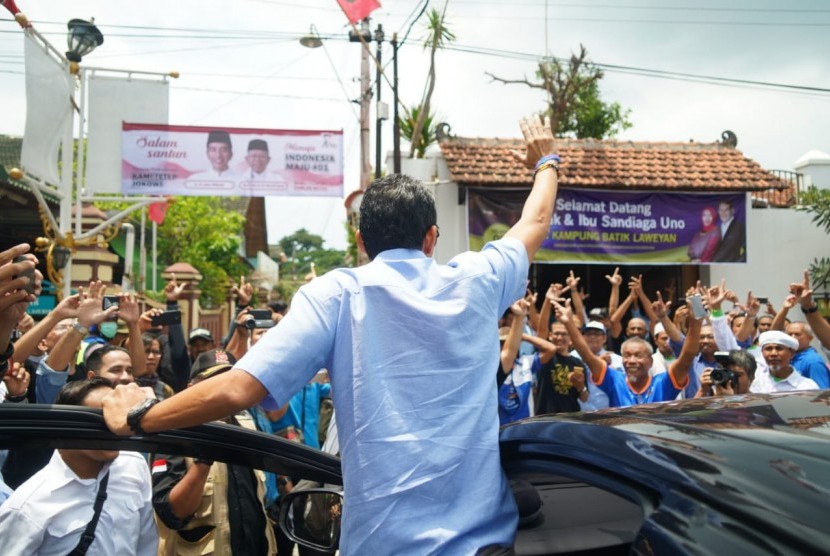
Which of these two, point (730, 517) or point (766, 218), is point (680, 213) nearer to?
point (766, 218)

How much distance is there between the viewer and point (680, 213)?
12438 millimetres

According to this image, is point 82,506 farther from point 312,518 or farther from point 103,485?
point 312,518

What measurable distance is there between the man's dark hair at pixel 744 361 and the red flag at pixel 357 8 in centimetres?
903

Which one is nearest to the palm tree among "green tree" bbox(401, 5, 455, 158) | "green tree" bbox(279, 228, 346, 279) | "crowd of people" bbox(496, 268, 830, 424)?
"green tree" bbox(401, 5, 455, 158)

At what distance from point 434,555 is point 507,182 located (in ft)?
34.6

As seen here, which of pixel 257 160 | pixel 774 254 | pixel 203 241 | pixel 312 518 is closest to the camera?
pixel 312 518

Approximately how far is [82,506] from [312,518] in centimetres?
86

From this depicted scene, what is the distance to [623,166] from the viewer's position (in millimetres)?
12625

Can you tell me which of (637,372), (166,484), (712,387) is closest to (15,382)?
(166,484)

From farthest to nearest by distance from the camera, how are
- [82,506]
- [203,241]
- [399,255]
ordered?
[203,241]
[82,506]
[399,255]

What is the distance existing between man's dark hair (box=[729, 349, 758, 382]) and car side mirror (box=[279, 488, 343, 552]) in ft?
11.4

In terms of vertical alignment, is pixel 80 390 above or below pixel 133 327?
below

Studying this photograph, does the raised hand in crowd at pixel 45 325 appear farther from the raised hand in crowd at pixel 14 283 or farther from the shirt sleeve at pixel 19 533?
the shirt sleeve at pixel 19 533

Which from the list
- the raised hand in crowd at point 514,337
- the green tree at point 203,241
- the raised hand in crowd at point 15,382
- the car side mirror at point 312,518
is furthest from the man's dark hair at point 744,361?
the green tree at point 203,241
